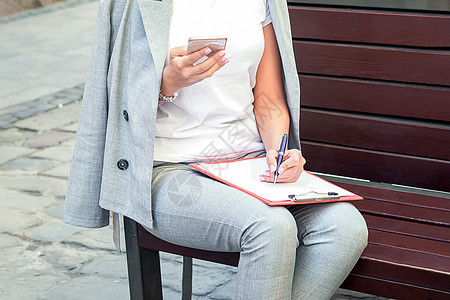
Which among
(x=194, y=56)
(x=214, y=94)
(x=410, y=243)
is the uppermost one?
(x=194, y=56)

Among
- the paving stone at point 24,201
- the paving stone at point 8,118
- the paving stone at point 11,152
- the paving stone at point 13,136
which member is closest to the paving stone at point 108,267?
the paving stone at point 24,201

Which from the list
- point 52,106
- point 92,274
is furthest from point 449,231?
point 52,106

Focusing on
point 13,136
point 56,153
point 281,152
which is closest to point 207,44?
point 281,152

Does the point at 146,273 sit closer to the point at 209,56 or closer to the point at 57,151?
the point at 209,56

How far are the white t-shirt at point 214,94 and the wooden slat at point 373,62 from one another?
558 millimetres

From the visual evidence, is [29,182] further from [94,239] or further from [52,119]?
[52,119]

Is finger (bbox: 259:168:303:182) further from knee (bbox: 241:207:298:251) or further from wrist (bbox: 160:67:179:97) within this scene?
wrist (bbox: 160:67:179:97)

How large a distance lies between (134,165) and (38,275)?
46.6 inches

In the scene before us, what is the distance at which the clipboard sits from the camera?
2125 mm

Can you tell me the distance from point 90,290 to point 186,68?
4.32ft

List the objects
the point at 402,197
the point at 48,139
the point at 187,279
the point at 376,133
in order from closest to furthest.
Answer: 1. the point at 402,197
2. the point at 187,279
3. the point at 376,133
4. the point at 48,139

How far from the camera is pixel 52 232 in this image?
3.54m

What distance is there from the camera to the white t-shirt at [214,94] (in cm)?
229

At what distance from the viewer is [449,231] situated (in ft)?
7.70
